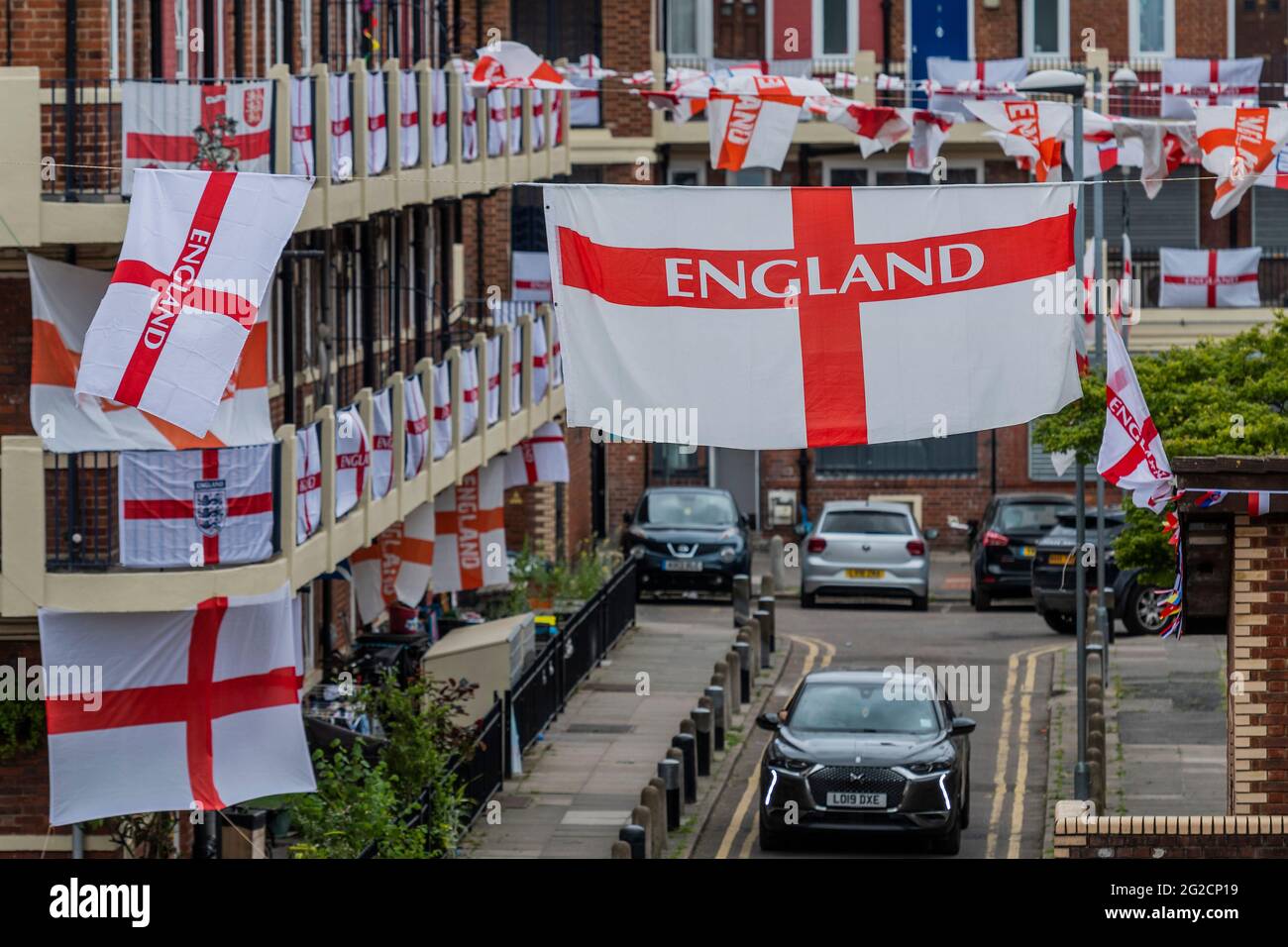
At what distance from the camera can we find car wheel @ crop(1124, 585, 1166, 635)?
105 feet

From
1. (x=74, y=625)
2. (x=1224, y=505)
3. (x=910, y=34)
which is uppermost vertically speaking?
(x=910, y=34)

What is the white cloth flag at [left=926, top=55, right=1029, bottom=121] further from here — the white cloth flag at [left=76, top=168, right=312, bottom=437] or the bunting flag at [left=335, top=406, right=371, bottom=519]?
the white cloth flag at [left=76, top=168, right=312, bottom=437]

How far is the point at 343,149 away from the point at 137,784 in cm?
754

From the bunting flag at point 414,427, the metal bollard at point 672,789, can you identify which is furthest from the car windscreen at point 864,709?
the bunting flag at point 414,427

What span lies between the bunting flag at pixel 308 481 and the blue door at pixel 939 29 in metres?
25.5

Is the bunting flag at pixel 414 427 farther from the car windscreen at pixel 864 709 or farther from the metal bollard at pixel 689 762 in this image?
the car windscreen at pixel 864 709

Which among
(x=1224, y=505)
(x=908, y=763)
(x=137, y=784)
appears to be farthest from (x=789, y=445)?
(x=908, y=763)

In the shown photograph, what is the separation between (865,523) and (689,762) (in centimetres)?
1292

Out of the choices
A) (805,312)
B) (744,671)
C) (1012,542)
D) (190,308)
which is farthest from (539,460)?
(805,312)

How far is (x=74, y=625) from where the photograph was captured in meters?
17.5

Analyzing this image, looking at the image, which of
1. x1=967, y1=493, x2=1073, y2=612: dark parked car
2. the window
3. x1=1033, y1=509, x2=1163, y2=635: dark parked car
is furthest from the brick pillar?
the window

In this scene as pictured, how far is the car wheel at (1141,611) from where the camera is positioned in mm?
32156

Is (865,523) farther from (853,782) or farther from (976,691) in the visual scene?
(853,782)
